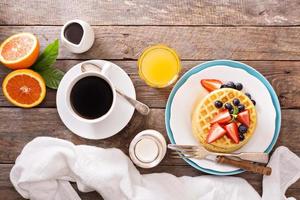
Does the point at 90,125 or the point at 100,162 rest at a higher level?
the point at 90,125

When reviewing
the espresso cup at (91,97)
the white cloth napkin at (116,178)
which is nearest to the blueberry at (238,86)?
the white cloth napkin at (116,178)

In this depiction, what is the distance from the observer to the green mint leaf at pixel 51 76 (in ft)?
5.27

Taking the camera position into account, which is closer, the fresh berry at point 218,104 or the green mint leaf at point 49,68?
the fresh berry at point 218,104

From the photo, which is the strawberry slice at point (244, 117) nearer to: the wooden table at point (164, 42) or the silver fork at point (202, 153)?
the silver fork at point (202, 153)

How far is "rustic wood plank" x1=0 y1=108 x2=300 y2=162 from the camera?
1609mm

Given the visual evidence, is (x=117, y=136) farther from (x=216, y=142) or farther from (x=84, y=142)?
(x=216, y=142)

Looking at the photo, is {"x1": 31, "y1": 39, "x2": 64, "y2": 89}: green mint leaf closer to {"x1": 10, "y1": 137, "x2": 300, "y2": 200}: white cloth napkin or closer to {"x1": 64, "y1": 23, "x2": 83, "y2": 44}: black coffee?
{"x1": 64, "y1": 23, "x2": 83, "y2": 44}: black coffee

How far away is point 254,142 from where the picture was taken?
1535 millimetres

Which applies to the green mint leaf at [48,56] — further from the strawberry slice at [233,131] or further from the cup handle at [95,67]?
the strawberry slice at [233,131]

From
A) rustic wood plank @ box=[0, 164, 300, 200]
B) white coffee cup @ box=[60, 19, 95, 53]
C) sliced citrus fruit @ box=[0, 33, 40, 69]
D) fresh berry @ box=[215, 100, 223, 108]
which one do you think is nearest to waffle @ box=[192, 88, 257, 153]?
fresh berry @ box=[215, 100, 223, 108]

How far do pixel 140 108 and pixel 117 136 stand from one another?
0.16 metres

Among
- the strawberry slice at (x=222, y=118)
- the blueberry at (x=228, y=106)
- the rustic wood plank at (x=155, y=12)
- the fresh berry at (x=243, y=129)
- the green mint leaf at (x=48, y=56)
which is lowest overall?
the fresh berry at (x=243, y=129)

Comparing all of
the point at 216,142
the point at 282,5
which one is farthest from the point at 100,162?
the point at 282,5

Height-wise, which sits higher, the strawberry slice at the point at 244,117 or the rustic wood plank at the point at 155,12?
the rustic wood plank at the point at 155,12
